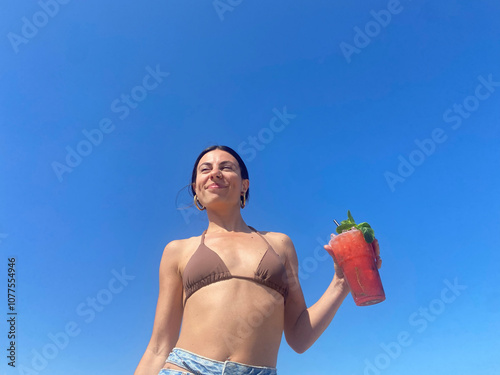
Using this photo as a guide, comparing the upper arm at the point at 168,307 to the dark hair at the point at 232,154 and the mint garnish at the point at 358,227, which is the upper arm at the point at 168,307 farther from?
the mint garnish at the point at 358,227

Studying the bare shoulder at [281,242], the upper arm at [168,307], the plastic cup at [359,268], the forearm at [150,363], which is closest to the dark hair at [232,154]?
the bare shoulder at [281,242]

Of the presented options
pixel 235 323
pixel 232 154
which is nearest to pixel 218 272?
pixel 235 323

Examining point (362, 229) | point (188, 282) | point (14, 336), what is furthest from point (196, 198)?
point (14, 336)

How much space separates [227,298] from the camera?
3.29 metres

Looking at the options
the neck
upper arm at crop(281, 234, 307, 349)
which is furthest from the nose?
upper arm at crop(281, 234, 307, 349)

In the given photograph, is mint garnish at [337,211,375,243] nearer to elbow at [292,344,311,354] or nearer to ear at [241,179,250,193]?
elbow at [292,344,311,354]

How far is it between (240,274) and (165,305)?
2.64 feet

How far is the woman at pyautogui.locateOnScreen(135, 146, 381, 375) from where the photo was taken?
311 centimetres

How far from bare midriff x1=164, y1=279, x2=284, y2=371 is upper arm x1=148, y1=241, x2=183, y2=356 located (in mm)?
256

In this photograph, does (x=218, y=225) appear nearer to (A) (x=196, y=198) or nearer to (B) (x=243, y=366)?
(A) (x=196, y=198)

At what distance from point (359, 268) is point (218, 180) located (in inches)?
62.2

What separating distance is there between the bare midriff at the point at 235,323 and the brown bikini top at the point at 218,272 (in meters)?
0.05

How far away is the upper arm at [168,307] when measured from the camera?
3.61m

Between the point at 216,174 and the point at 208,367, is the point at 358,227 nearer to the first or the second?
the point at 216,174
